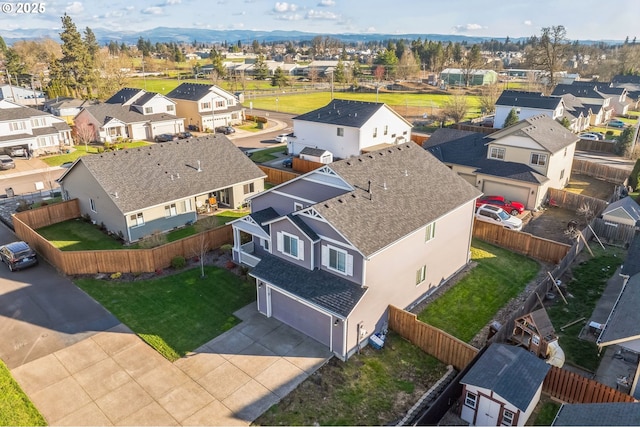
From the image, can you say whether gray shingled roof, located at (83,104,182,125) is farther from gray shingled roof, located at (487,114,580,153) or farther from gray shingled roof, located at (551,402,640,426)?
gray shingled roof, located at (551,402,640,426)

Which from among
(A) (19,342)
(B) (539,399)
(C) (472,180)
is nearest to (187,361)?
(A) (19,342)

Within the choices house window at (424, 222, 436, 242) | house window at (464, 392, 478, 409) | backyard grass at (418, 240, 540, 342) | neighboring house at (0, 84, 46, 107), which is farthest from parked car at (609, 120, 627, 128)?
neighboring house at (0, 84, 46, 107)

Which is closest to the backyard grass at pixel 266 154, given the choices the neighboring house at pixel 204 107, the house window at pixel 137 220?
the neighboring house at pixel 204 107

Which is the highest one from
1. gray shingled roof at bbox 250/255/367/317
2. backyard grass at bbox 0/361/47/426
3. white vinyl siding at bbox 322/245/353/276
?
white vinyl siding at bbox 322/245/353/276

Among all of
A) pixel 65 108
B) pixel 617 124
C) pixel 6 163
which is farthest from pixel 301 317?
pixel 617 124

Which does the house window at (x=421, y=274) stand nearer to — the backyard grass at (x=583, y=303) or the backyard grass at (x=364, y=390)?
the backyard grass at (x=364, y=390)
